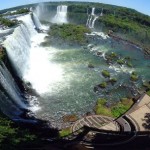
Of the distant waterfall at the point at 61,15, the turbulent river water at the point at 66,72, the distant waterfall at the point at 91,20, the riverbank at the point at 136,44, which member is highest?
the distant waterfall at the point at 61,15

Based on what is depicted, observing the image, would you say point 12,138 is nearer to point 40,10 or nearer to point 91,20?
point 91,20

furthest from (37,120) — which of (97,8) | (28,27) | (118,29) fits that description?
(97,8)

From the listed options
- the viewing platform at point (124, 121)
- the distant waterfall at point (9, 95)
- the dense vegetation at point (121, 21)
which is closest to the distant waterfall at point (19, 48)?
the distant waterfall at point (9, 95)

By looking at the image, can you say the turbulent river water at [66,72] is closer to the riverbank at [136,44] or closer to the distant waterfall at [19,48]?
the distant waterfall at [19,48]

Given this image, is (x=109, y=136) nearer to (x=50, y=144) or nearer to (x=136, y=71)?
(x=50, y=144)

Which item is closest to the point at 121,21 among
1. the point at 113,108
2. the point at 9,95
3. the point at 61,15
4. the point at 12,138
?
the point at 61,15

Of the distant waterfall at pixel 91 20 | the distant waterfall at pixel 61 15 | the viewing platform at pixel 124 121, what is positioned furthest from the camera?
the distant waterfall at pixel 61 15

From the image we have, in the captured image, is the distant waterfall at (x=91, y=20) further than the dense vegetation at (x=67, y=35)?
Yes
